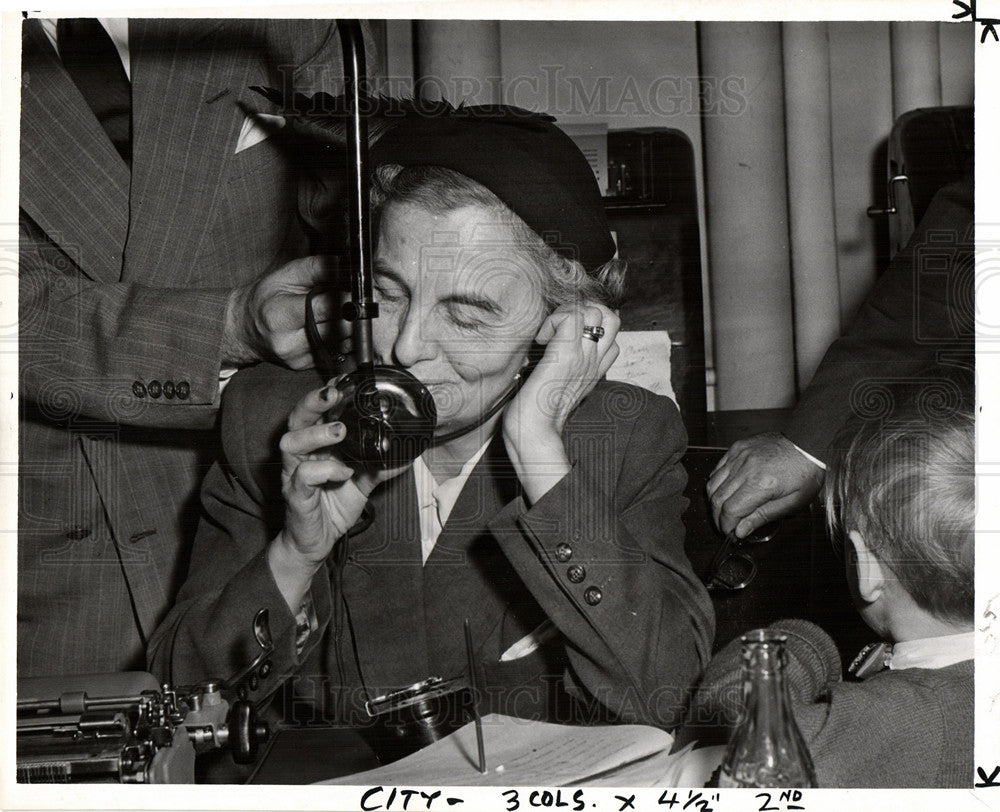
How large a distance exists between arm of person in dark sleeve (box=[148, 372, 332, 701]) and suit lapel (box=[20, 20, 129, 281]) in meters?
0.21

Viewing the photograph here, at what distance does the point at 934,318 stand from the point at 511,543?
493 millimetres

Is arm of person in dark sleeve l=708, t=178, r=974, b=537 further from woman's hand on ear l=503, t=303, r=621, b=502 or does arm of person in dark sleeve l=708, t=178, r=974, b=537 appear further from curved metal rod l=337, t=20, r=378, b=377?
curved metal rod l=337, t=20, r=378, b=377

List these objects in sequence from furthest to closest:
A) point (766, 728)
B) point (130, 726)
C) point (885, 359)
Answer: point (885, 359)
point (130, 726)
point (766, 728)

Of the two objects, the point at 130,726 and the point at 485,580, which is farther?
the point at 485,580

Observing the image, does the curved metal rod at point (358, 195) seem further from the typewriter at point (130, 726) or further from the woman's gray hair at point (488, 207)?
the typewriter at point (130, 726)

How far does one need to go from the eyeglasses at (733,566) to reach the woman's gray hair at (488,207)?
283mm

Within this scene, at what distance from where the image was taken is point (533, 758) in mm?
1113

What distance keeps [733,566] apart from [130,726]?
2.00ft

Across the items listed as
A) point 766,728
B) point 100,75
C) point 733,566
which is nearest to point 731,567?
point 733,566

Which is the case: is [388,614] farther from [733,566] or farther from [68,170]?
[68,170]

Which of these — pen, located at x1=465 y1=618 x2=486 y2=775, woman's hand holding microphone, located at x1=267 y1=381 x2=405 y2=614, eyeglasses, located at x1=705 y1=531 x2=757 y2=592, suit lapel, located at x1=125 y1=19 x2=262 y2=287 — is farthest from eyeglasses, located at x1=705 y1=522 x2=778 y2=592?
suit lapel, located at x1=125 y1=19 x2=262 y2=287

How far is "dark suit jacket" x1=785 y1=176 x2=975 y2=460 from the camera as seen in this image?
1.13m

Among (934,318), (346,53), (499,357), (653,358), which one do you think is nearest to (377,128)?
(346,53)

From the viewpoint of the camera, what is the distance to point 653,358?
1143 millimetres
